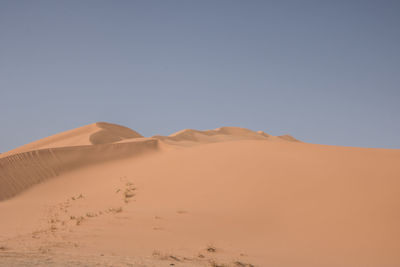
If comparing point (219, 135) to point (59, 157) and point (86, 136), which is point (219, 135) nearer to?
point (86, 136)

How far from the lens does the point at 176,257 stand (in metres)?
6.14

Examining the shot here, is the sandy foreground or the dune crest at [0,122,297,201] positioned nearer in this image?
the sandy foreground

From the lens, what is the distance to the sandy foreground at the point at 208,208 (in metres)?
6.54

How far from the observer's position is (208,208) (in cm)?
1048

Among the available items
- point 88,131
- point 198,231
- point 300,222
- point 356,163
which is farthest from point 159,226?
point 88,131

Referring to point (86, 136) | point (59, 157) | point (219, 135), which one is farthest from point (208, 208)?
point (219, 135)

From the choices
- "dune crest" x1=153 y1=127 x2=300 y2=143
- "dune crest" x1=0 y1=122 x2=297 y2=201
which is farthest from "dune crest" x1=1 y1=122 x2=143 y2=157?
"dune crest" x1=153 y1=127 x2=300 y2=143

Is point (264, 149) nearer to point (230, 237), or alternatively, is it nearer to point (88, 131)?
point (230, 237)

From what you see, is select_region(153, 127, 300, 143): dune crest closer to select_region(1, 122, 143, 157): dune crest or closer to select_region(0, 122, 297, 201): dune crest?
select_region(1, 122, 143, 157): dune crest

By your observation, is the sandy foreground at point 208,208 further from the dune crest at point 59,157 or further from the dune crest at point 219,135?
the dune crest at point 219,135

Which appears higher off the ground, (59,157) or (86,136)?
(86,136)

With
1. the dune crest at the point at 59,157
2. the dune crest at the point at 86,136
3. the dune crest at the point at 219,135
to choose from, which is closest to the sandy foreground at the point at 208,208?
the dune crest at the point at 59,157

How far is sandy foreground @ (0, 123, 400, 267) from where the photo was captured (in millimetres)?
6539

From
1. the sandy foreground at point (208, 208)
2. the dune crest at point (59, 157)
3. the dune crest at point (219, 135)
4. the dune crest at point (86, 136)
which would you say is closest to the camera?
the sandy foreground at point (208, 208)
